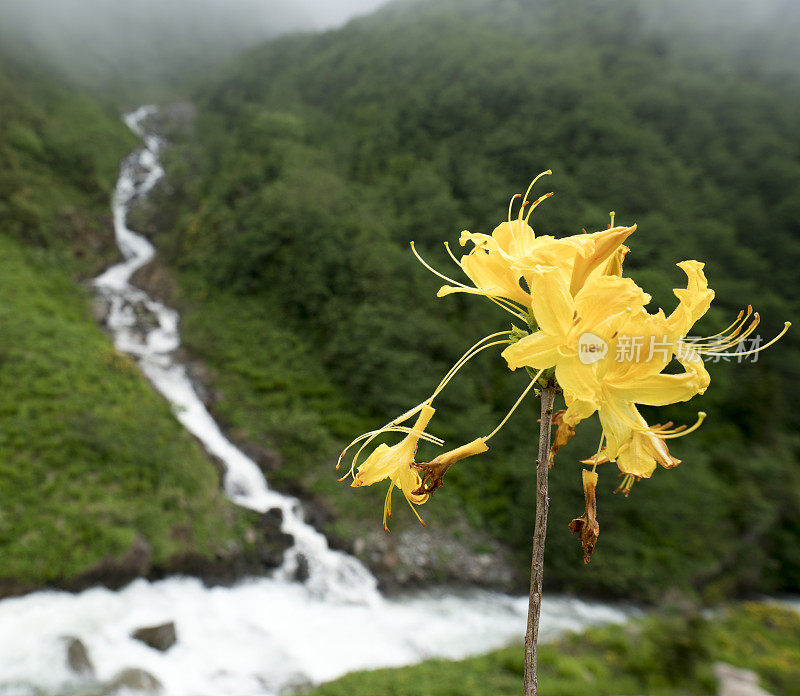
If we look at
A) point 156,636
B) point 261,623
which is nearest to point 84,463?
point 156,636

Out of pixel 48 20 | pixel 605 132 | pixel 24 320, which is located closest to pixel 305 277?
pixel 24 320

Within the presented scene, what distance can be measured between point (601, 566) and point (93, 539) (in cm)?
988

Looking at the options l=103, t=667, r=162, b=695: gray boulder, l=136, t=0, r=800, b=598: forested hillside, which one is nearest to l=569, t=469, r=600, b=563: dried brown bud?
l=103, t=667, r=162, b=695: gray boulder

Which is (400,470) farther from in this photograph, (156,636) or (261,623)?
(261,623)

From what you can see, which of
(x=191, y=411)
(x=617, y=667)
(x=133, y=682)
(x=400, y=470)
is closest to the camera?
(x=400, y=470)

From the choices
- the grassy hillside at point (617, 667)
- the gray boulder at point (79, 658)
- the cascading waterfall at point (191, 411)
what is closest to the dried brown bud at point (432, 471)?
the grassy hillside at point (617, 667)

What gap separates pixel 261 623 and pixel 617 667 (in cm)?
590

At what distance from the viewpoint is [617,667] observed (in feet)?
23.3

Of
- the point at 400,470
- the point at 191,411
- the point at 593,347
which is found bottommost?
the point at 400,470

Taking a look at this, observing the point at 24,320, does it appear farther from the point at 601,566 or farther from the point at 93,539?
the point at 601,566

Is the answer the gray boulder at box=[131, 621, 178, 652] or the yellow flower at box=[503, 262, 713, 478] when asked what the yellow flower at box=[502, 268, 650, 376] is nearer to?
the yellow flower at box=[503, 262, 713, 478]

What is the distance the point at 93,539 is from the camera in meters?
7.56

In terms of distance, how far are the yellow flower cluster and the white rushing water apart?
7.62 meters

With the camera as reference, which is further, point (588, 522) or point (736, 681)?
point (736, 681)
